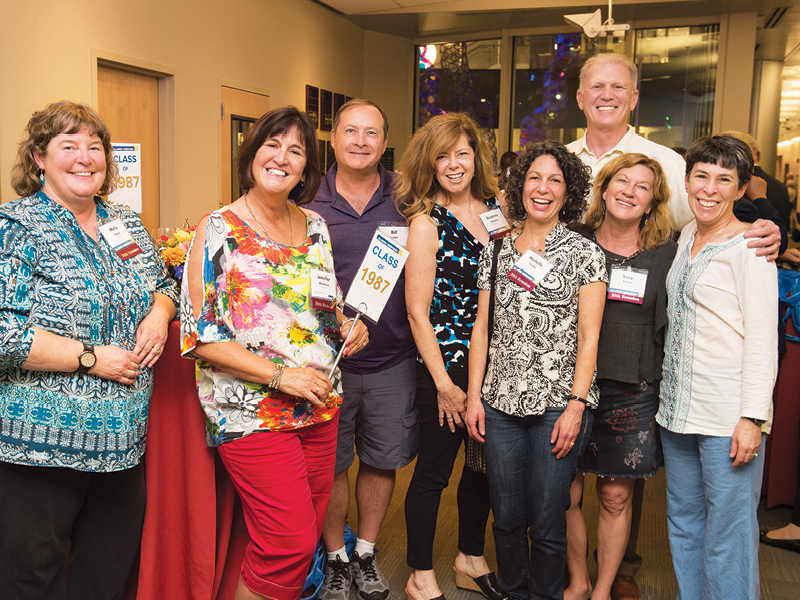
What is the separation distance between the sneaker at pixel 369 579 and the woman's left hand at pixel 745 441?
1.29m

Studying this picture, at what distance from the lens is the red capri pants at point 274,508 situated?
171cm

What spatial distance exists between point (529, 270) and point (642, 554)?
5.04ft

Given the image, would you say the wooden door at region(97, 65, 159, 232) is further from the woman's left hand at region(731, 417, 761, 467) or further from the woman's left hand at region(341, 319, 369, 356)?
the woman's left hand at region(731, 417, 761, 467)

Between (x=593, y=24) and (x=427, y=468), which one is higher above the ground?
(x=593, y=24)

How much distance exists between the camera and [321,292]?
5.75ft

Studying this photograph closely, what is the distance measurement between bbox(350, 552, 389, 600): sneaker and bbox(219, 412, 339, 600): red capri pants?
2.07 ft

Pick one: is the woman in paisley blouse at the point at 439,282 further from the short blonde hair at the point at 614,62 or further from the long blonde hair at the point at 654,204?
the short blonde hair at the point at 614,62

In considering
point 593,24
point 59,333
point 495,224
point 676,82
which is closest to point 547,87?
point 676,82

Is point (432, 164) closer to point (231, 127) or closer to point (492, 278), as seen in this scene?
point (492, 278)

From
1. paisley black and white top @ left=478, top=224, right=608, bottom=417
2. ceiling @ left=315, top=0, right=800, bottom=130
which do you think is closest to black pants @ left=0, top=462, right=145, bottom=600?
paisley black and white top @ left=478, top=224, right=608, bottom=417

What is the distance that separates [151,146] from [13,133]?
4.50 ft

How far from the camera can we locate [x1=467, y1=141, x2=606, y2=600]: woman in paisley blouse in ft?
6.39

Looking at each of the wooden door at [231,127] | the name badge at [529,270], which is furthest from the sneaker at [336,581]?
the wooden door at [231,127]

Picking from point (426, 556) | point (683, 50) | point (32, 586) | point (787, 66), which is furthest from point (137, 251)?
point (787, 66)
